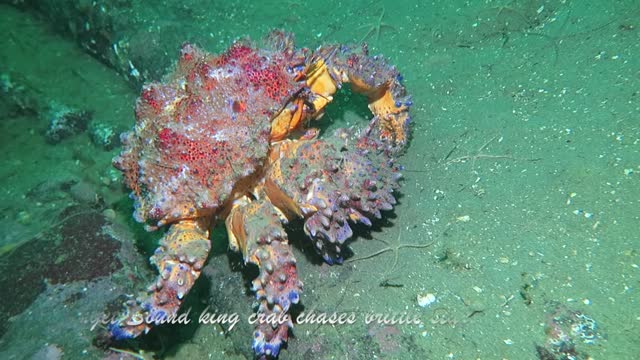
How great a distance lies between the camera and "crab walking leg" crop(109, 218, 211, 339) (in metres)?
2.92

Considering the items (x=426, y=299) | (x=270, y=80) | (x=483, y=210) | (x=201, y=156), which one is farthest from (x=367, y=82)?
(x=426, y=299)

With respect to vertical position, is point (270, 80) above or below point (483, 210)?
above

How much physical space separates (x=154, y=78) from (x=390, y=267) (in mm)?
5271

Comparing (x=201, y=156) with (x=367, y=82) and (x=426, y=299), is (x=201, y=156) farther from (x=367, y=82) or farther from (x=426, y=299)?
(x=426, y=299)

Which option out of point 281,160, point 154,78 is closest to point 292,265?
point 281,160

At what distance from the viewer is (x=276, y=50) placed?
3590mm

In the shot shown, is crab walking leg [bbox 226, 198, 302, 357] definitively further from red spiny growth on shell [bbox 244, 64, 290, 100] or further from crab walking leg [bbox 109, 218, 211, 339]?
red spiny growth on shell [bbox 244, 64, 290, 100]

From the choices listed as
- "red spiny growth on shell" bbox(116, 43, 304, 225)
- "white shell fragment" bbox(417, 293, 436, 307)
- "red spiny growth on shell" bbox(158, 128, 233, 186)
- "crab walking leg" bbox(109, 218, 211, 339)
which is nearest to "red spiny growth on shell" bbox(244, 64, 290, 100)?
"red spiny growth on shell" bbox(116, 43, 304, 225)

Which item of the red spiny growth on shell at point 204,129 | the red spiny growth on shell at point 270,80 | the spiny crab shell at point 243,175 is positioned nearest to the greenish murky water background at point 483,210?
the spiny crab shell at point 243,175

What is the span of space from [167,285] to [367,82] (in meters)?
2.68

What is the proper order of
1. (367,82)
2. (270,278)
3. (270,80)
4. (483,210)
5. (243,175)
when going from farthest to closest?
(367,82), (483,210), (270,80), (243,175), (270,278)

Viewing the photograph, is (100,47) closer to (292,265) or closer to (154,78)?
(154,78)

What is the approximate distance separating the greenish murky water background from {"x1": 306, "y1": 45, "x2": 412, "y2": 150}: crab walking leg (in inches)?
16.1

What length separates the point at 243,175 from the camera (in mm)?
3082
